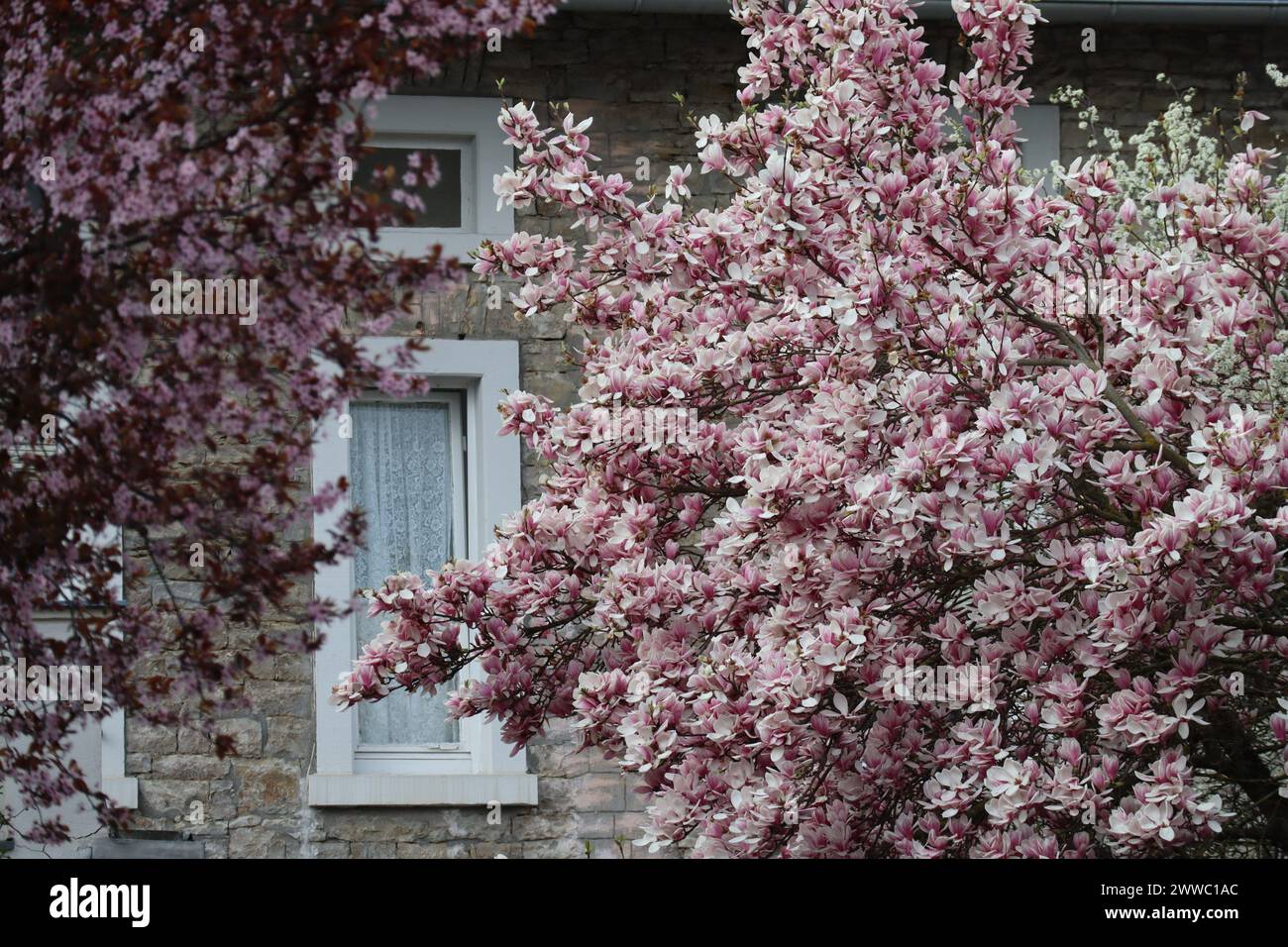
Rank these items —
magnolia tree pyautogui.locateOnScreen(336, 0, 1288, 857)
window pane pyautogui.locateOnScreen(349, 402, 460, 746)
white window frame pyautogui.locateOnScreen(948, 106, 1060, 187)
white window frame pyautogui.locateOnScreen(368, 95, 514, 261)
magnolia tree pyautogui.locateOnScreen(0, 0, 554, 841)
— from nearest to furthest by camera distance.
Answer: magnolia tree pyautogui.locateOnScreen(0, 0, 554, 841) → white window frame pyautogui.locateOnScreen(368, 95, 514, 261) → magnolia tree pyautogui.locateOnScreen(336, 0, 1288, 857) → window pane pyautogui.locateOnScreen(349, 402, 460, 746) → white window frame pyautogui.locateOnScreen(948, 106, 1060, 187)

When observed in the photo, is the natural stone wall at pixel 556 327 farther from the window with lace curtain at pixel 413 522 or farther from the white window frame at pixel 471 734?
the window with lace curtain at pixel 413 522

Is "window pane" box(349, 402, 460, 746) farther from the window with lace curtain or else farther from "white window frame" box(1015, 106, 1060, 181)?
"white window frame" box(1015, 106, 1060, 181)

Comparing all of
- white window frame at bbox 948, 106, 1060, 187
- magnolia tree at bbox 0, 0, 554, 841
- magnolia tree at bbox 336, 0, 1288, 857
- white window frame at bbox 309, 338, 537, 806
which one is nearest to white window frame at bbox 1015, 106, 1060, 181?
white window frame at bbox 948, 106, 1060, 187

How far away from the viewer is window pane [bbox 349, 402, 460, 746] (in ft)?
16.3

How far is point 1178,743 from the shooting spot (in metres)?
4.34

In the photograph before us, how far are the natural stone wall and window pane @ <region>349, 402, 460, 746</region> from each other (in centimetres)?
26

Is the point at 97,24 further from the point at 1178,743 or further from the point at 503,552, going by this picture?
the point at 1178,743

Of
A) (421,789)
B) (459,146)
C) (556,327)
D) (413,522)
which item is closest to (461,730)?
(421,789)

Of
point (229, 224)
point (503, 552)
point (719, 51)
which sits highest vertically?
point (719, 51)

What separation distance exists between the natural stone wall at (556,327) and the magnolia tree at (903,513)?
449mm

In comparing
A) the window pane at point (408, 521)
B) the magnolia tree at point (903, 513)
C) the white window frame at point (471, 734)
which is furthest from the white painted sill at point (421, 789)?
the magnolia tree at point (903, 513)

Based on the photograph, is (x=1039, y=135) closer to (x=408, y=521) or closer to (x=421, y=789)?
(x=408, y=521)
